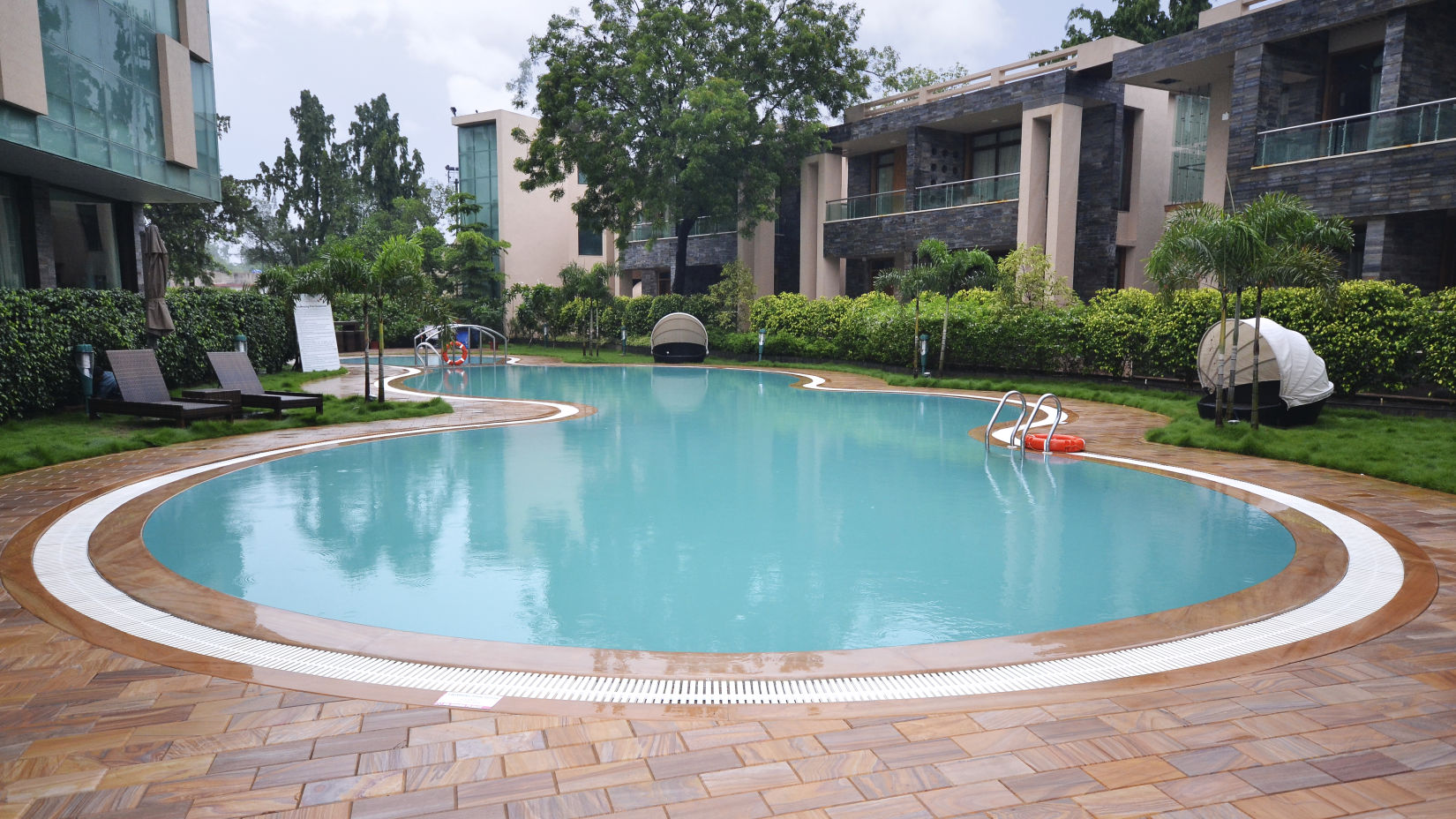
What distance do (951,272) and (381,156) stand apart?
36043 millimetres

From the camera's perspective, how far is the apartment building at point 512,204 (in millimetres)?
39906

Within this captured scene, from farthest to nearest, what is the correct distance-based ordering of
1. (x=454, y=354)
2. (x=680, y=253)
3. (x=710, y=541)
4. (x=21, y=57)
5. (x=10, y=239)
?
(x=680, y=253), (x=454, y=354), (x=10, y=239), (x=21, y=57), (x=710, y=541)

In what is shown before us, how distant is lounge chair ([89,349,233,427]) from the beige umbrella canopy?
4.95 ft

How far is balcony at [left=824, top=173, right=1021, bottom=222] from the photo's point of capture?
22797 millimetres

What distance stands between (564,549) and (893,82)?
36.8 m

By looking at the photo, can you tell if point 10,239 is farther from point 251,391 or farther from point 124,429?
point 124,429

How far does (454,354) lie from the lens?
2494 cm

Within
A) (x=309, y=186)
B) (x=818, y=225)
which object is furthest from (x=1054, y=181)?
(x=309, y=186)

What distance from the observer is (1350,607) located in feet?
15.0

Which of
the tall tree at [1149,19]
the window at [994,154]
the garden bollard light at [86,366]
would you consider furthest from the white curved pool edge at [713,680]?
the tall tree at [1149,19]

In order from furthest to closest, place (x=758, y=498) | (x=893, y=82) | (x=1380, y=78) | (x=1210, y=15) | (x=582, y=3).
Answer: (x=893, y=82), (x=582, y=3), (x=1210, y=15), (x=1380, y=78), (x=758, y=498)

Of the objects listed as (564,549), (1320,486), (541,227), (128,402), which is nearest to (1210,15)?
(1320,486)

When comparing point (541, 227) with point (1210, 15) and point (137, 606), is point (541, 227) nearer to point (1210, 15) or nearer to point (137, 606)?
point (1210, 15)

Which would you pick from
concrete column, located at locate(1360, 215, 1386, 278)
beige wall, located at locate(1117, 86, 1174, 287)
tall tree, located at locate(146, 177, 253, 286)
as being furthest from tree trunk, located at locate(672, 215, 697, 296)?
concrete column, located at locate(1360, 215, 1386, 278)
